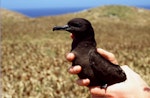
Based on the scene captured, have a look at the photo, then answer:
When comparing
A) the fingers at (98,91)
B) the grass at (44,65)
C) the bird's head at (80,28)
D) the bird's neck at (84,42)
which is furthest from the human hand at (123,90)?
the grass at (44,65)

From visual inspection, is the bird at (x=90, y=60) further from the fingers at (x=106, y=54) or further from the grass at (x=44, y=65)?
the grass at (x=44, y=65)

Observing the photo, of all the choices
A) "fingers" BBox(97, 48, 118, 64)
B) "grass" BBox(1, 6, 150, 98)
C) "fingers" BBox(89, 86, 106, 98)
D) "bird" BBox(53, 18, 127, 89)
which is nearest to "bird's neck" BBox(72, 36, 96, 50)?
"bird" BBox(53, 18, 127, 89)

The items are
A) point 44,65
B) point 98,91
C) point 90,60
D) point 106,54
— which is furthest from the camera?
point 44,65

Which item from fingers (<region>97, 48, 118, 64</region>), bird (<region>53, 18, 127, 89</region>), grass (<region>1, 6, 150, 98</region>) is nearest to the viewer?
bird (<region>53, 18, 127, 89</region>)

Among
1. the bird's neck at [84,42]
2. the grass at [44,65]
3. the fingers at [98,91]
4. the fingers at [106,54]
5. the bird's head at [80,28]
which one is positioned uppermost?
the bird's head at [80,28]

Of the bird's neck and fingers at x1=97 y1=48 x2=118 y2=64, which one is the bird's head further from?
fingers at x1=97 y1=48 x2=118 y2=64

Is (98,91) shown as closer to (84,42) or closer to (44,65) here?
(84,42)

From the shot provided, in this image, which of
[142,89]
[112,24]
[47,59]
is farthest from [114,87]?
[112,24]

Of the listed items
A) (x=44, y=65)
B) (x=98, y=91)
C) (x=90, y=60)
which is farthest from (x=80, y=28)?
(x=44, y=65)

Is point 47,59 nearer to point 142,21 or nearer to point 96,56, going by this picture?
point 96,56
